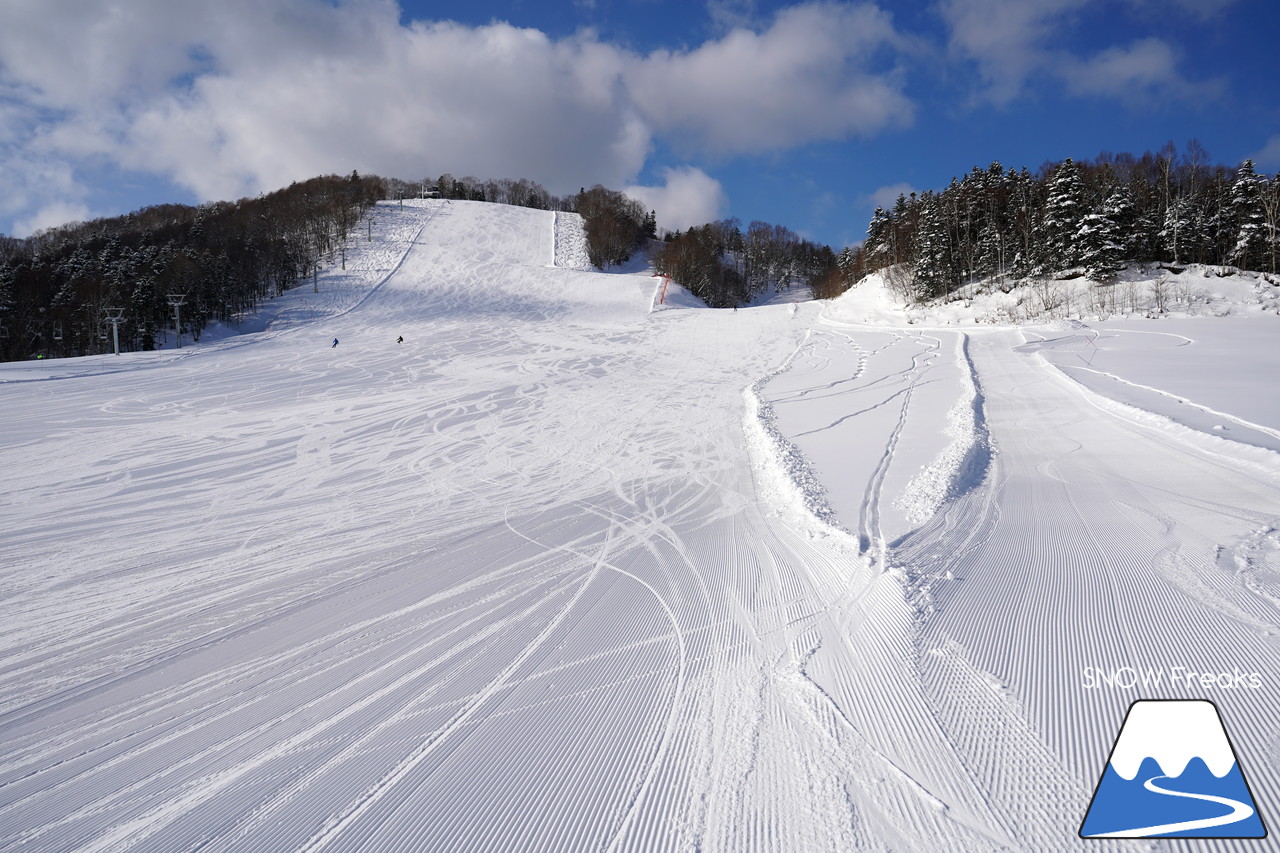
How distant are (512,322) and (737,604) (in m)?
32.7

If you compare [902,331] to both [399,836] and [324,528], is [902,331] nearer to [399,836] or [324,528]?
[324,528]

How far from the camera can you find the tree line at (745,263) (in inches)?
2438

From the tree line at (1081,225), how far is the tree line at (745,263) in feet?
47.3

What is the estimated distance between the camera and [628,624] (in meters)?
4.19

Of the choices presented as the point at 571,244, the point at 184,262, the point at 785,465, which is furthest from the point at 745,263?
the point at 785,465

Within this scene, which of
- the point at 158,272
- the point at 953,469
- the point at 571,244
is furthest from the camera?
the point at 571,244

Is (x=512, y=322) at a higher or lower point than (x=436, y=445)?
higher

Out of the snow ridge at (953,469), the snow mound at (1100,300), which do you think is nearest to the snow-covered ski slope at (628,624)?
the snow ridge at (953,469)

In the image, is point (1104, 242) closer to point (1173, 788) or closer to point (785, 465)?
point (785, 465)

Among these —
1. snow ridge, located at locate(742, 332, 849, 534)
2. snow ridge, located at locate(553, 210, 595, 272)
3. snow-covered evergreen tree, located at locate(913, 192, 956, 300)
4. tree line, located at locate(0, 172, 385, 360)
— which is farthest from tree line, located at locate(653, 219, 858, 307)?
snow ridge, located at locate(742, 332, 849, 534)

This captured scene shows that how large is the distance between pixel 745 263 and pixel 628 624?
9504 centimetres

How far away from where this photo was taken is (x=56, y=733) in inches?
127

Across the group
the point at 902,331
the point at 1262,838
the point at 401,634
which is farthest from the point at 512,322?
the point at 1262,838

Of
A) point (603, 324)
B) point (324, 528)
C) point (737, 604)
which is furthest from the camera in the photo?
point (603, 324)
